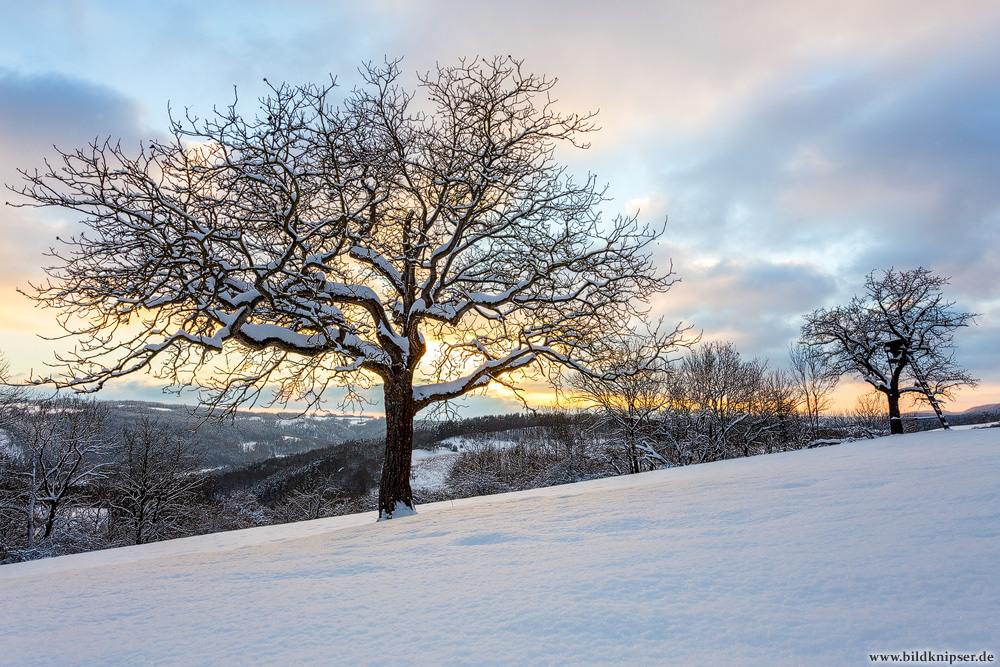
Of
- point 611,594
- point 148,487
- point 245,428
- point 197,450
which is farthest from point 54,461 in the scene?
point 611,594

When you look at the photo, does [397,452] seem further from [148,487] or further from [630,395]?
[148,487]

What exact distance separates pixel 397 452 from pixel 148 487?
26.5 meters

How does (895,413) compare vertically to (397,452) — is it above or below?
above

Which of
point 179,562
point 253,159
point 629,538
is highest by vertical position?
point 253,159

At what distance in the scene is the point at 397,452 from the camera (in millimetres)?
9070

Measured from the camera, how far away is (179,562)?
15.9 ft

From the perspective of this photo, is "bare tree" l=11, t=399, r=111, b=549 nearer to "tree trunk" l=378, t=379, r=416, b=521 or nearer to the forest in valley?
the forest in valley

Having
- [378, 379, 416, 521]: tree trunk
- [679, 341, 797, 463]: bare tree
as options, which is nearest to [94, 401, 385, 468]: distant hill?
[378, 379, 416, 521]: tree trunk

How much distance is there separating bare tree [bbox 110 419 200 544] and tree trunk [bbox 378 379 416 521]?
25.0 meters

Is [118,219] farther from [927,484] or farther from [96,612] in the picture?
[927,484]

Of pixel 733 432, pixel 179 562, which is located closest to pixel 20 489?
pixel 179 562

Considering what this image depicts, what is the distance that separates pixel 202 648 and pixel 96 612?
A: 1561 mm

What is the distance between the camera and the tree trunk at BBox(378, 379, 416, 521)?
347 inches

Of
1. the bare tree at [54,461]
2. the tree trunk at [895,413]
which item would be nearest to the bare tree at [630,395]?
the tree trunk at [895,413]
